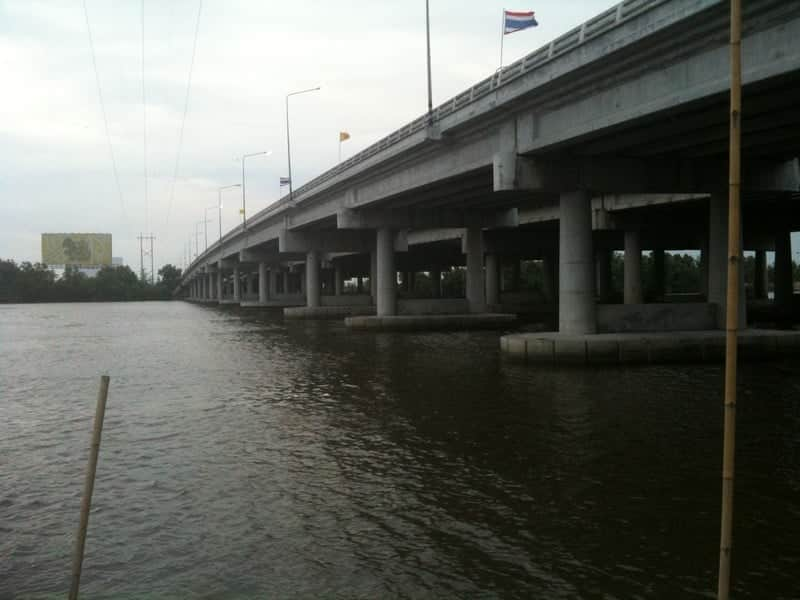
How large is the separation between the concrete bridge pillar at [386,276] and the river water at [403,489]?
96.9ft

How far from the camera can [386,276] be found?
5300 centimetres

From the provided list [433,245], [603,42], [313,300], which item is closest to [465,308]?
[313,300]

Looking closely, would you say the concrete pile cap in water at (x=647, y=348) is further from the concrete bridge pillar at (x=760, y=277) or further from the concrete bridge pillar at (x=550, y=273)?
the concrete bridge pillar at (x=760, y=277)

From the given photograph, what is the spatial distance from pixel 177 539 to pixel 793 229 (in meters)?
65.2

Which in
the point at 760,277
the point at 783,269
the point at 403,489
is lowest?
the point at 403,489

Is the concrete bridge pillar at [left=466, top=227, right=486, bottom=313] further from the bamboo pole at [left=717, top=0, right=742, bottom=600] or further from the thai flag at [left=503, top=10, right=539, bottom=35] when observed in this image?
the bamboo pole at [left=717, top=0, right=742, bottom=600]

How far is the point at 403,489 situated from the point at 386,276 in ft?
139

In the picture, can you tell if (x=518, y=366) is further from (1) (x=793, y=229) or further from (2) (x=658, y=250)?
(2) (x=658, y=250)

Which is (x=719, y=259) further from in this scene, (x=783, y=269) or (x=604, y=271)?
(x=604, y=271)

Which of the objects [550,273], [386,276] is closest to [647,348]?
[386,276]

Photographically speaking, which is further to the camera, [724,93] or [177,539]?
[724,93]

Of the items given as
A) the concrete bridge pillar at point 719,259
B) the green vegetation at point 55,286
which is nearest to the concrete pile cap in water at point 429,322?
the concrete bridge pillar at point 719,259

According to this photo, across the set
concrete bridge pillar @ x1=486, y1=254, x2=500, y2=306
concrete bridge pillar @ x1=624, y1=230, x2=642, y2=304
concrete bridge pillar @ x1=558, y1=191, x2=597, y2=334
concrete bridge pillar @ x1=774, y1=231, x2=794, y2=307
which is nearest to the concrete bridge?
concrete bridge pillar @ x1=558, y1=191, x2=597, y2=334

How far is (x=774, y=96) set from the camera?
2092cm
